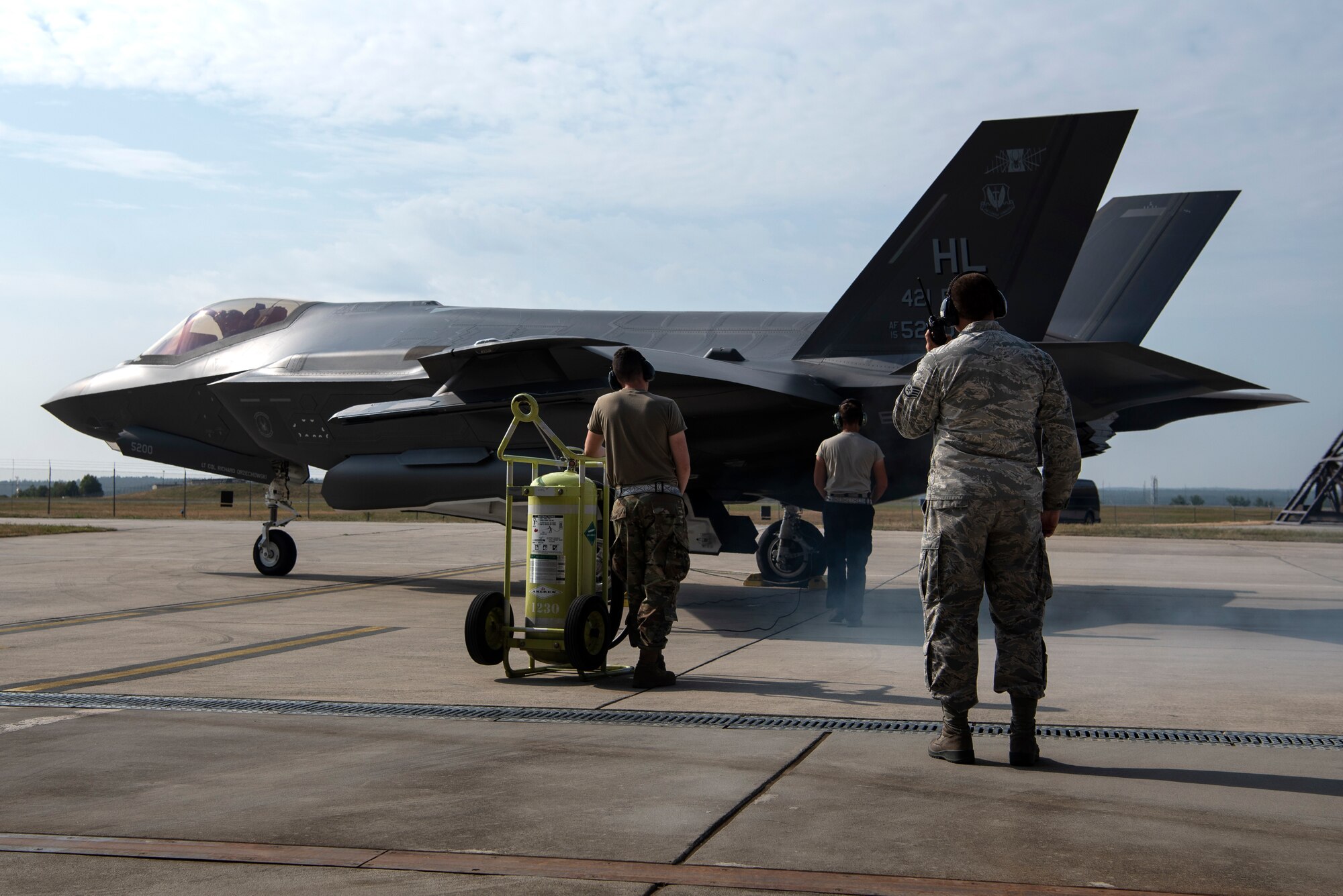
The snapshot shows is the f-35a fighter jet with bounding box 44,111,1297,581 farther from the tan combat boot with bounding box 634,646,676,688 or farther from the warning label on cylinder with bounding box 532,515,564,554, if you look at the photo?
the tan combat boot with bounding box 634,646,676,688

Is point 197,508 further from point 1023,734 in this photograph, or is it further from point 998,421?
point 1023,734

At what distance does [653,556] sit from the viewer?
6.06 meters

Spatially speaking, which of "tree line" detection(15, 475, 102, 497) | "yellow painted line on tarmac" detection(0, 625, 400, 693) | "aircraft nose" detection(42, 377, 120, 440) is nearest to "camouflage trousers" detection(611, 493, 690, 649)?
"yellow painted line on tarmac" detection(0, 625, 400, 693)

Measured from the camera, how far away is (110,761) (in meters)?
4.23

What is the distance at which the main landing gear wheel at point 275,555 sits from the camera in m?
13.9

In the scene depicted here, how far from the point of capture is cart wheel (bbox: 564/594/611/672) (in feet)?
19.7

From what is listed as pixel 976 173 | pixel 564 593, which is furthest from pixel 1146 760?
pixel 976 173

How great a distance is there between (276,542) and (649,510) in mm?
9396

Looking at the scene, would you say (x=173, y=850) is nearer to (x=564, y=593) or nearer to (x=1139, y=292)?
(x=564, y=593)

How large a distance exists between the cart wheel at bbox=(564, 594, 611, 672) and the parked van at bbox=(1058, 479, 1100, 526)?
124 feet

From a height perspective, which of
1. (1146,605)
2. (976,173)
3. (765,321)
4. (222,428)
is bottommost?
→ (1146,605)

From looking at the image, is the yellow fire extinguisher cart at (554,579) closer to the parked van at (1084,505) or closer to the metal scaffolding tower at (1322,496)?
the parked van at (1084,505)

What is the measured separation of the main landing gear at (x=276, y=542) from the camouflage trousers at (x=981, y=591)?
11.1 m

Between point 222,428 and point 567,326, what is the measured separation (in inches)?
191
